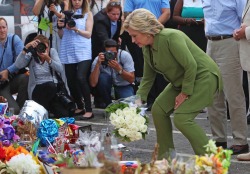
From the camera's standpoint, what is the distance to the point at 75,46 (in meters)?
10.5

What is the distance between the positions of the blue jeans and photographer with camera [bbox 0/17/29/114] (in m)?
1.04

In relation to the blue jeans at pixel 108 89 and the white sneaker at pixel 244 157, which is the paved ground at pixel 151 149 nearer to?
the white sneaker at pixel 244 157

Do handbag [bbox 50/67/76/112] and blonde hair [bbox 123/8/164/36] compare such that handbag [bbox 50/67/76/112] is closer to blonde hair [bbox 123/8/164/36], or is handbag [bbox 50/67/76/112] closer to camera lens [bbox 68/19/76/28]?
camera lens [bbox 68/19/76/28]

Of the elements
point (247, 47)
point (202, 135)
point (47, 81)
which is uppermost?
point (247, 47)

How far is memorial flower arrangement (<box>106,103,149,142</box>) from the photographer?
6594 mm

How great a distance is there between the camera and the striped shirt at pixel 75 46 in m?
10.5

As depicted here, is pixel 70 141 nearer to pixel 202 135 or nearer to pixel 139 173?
pixel 202 135

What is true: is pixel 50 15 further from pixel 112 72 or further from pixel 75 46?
pixel 112 72

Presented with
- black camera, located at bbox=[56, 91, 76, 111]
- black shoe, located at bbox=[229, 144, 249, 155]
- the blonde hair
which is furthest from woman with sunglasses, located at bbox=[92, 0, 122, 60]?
the blonde hair

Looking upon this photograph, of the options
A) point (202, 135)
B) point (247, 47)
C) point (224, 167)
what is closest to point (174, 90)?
point (202, 135)

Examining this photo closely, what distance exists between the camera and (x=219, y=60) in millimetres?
7605

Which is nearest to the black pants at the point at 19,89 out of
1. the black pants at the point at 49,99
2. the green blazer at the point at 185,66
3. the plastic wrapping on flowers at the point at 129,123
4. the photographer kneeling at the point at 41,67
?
the photographer kneeling at the point at 41,67

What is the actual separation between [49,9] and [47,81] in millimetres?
1144

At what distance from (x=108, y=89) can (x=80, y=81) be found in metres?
0.45
